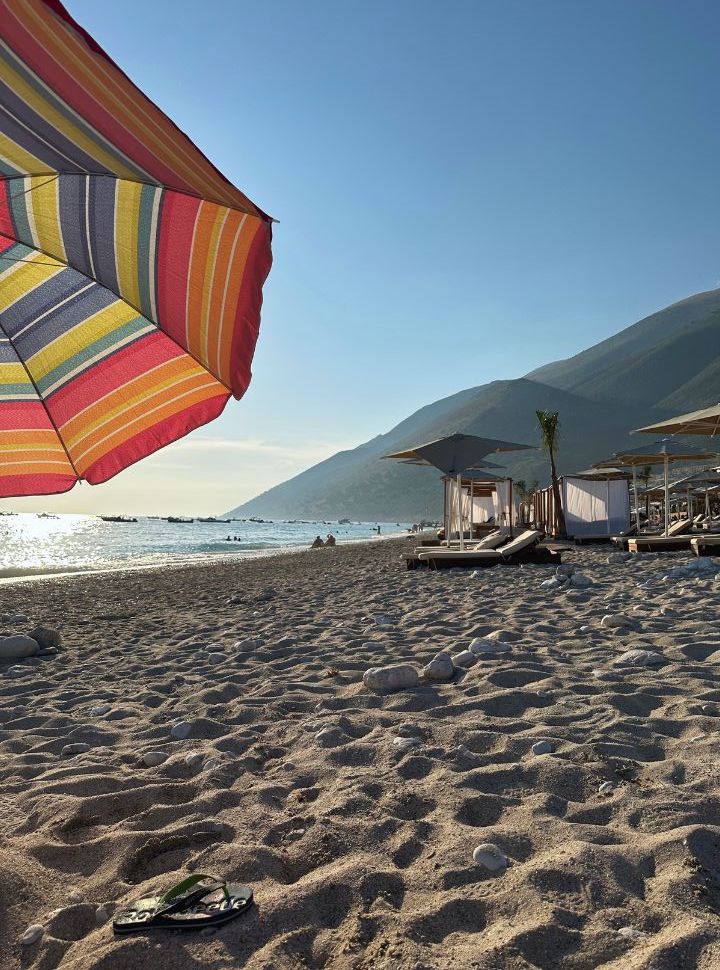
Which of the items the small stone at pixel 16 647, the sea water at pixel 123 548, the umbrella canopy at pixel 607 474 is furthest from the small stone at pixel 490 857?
the umbrella canopy at pixel 607 474

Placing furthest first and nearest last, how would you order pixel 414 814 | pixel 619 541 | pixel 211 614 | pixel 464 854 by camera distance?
pixel 619 541
pixel 211 614
pixel 414 814
pixel 464 854

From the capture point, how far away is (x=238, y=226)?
207 centimetres

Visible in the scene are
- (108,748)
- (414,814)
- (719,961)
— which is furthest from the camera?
(108,748)

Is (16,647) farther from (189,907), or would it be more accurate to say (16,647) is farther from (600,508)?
(600,508)

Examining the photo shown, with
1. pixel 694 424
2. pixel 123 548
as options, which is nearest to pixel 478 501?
pixel 694 424

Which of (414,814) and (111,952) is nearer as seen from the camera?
(111,952)

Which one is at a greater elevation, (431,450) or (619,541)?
(431,450)

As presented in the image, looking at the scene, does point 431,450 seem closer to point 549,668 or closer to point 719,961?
point 549,668

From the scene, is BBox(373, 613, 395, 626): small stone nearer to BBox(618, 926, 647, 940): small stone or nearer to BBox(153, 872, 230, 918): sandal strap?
BBox(153, 872, 230, 918): sandal strap

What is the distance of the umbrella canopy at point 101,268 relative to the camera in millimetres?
1452

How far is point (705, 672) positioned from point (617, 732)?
118 cm

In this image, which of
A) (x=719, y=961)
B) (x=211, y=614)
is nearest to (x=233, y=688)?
(x=719, y=961)

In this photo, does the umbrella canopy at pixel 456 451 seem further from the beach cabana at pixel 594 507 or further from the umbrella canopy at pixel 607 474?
the umbrella canopy at pixel 607 474

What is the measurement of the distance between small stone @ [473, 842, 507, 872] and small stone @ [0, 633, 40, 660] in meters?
5.21
